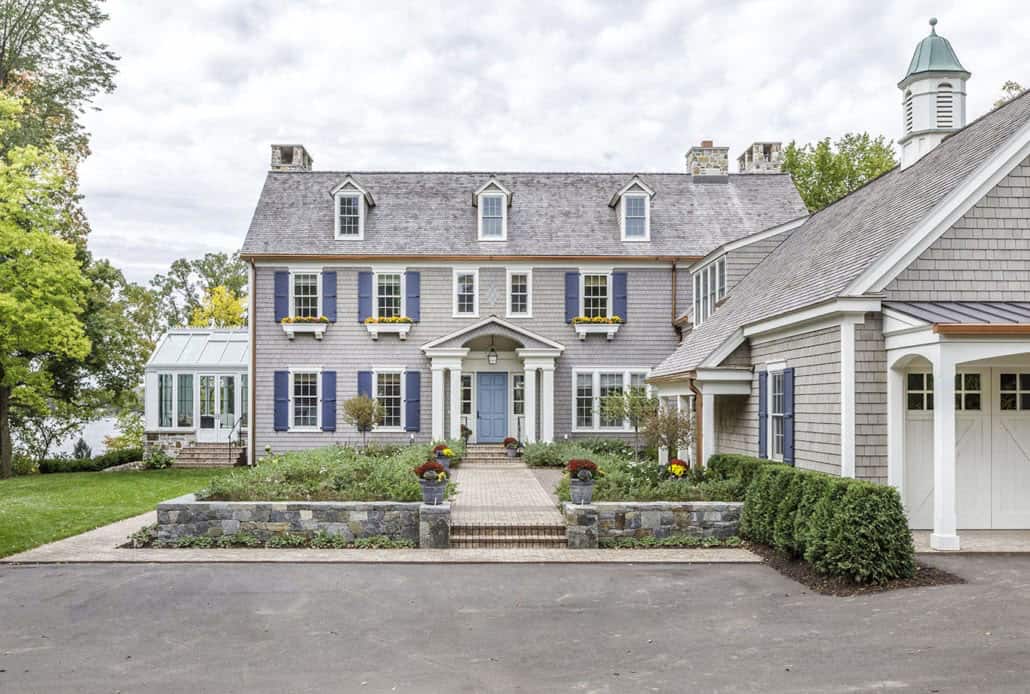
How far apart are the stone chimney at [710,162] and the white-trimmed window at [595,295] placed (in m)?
5.00

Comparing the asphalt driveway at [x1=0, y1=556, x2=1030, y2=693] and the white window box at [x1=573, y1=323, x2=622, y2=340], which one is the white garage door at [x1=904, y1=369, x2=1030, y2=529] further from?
the white window box at [x1=573, y1=323, x2=622, y2=340]

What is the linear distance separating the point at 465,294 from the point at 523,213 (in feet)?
10.1

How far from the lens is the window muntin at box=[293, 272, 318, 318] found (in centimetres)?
2414

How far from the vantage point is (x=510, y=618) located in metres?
8.34

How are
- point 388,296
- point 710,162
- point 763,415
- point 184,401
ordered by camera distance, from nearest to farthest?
point 763,415
point 388,296
point 184,401
point 710,162

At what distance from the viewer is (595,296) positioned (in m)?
24.5

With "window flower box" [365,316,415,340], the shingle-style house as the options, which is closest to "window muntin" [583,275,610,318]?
"window flower box" [365,316,415,340]

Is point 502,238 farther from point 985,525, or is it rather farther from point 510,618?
point 510,618

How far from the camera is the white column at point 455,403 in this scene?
23.3 m

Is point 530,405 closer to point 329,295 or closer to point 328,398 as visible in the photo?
point 328,398

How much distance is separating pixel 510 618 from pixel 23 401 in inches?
842

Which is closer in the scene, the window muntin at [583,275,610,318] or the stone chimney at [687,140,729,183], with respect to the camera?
the window muntin at [583,275,610,318]

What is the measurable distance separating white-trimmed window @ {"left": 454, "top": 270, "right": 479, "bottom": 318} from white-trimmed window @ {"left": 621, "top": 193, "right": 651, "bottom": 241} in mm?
4404

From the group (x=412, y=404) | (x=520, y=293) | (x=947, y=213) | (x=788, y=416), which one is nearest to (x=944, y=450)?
(x=788, y=416)
